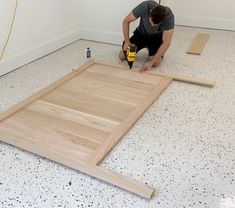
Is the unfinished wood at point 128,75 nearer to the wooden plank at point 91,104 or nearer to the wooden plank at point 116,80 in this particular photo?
the wooden plank at point 116,80

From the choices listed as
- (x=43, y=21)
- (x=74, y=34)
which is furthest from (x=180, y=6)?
(x=43, y=21)

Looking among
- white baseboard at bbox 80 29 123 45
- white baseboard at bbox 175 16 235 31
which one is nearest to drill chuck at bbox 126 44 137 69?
white baseboard at bbox 80 29 123 45

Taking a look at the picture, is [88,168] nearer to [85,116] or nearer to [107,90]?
[85,116]

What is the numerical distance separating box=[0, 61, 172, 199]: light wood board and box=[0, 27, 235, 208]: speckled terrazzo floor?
0.20 ft

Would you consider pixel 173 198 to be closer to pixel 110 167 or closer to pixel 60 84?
pixel 110 167

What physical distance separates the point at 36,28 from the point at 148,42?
1350 millimetres

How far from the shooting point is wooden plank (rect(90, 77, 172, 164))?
1879mm

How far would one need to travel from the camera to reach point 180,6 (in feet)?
15.9

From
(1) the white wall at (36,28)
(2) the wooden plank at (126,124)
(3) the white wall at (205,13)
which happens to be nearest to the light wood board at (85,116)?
(2) the wooden plank at (126,124)

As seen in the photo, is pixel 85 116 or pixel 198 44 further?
pixel 198 44

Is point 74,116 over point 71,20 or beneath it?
beneath

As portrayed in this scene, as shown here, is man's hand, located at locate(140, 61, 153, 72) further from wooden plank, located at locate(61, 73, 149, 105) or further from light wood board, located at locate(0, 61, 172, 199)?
wooden plank, located at locate(61, 73, 149, 105)

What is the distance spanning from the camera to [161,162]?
73.0 inches

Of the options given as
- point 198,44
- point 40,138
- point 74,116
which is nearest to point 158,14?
point 74,116
